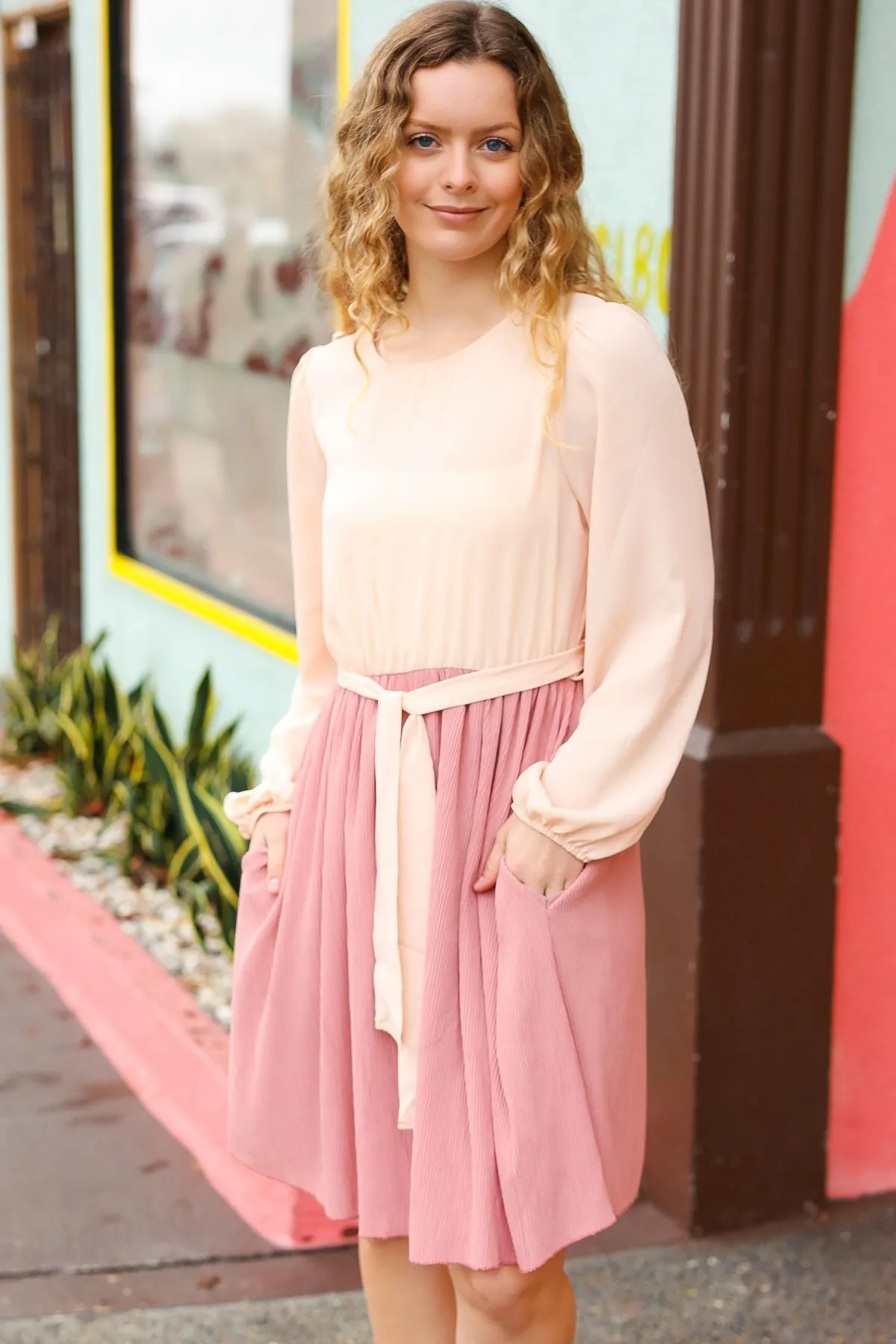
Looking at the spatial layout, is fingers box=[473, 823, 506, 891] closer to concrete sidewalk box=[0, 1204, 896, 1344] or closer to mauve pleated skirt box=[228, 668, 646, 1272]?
mauve pleated skirt box=[228, 668, 646, 1272]

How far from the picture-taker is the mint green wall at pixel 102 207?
135 inches

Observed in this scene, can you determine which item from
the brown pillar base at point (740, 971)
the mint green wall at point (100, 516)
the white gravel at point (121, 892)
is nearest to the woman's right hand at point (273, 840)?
the brown pillar base at point (740, 971)

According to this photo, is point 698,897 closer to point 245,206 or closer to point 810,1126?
point 810,1126

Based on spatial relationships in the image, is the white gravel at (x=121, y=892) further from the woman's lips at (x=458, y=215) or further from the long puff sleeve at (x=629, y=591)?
the woman's lips at (x=458, y=215)

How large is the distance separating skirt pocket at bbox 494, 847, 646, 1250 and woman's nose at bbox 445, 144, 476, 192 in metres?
0.84

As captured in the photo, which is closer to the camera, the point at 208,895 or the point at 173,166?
the point at 208,895

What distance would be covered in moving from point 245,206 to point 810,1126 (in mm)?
3370

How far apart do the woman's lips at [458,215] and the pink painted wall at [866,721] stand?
1.22m

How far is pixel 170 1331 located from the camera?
3.16m

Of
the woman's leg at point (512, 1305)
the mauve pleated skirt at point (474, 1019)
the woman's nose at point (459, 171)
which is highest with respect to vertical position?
the woman's nose at point (459, 171)

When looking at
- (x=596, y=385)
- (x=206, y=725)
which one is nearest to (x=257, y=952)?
(x=596, y=385)

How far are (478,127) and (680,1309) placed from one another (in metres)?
2.09

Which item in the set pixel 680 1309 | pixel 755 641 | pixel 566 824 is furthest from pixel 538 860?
pixel 680 1309

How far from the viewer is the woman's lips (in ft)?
7.30
